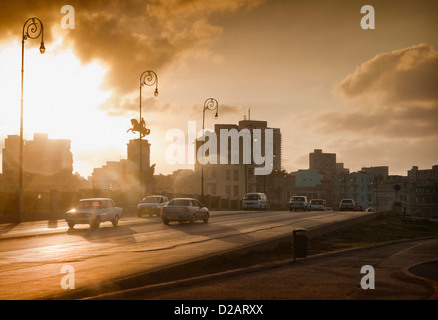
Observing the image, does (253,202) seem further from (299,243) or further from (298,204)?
(299,243)

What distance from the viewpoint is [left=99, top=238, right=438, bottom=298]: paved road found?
1080 centimetres

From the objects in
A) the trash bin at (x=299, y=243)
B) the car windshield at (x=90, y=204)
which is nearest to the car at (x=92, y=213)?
the car windshield at (x=90, y=204)

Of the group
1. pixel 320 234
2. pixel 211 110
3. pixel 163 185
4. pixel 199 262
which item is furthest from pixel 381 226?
pixel 163 185

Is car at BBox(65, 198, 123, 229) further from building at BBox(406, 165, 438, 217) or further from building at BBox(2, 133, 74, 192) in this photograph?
building at BBox(406, 165, 438, 217)

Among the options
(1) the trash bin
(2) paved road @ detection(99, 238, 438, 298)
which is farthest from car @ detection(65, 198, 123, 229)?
(2) paved road @ detection(99, 238, 438, 298)

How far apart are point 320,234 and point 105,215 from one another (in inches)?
482

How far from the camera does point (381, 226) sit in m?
41.5

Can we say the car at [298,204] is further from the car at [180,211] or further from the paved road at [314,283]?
the paved road at [314,283]

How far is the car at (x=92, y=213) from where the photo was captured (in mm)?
32969

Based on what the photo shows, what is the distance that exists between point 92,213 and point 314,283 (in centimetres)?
2256

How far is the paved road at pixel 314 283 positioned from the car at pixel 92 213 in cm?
1851

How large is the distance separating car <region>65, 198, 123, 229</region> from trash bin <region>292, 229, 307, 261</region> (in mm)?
18404
